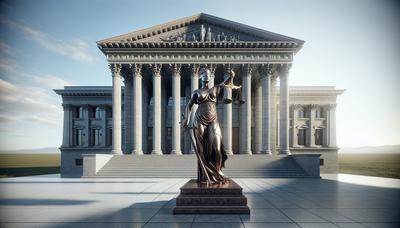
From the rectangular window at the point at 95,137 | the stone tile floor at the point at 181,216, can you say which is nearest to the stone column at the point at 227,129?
the stone tile floor at the point at 181,216

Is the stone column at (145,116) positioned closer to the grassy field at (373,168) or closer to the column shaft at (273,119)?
the column shaft at (273,119)

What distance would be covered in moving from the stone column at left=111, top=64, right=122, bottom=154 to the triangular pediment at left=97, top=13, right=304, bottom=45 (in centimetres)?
393

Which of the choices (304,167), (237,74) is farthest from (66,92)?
(304,167)

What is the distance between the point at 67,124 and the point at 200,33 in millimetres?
30005

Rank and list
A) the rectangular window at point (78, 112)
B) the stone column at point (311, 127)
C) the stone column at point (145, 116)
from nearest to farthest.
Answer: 1. the stone column at point (145, 116)
2. the stone column at point (311, 127)
3. the rectangular window at point (78, 112)

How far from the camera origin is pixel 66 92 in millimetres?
52188

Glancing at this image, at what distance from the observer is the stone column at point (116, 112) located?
120 feet

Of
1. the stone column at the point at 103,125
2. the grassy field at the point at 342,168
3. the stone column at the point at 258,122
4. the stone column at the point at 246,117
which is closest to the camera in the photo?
the grassy field at the point at 342,168

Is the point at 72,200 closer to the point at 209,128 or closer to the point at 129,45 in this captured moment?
the point at 209,128

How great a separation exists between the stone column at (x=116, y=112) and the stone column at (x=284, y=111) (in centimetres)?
2046

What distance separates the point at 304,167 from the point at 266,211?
65.5ft

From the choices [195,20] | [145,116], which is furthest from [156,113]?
[195,20]

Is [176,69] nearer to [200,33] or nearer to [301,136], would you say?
[200,33]

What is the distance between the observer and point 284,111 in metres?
37.1
